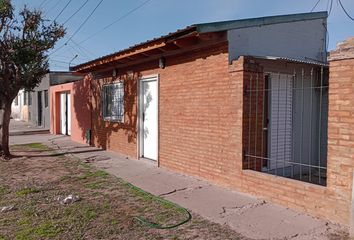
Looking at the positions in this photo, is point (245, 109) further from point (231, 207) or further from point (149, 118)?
point (149, 118)

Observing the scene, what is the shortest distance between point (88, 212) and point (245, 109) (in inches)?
129

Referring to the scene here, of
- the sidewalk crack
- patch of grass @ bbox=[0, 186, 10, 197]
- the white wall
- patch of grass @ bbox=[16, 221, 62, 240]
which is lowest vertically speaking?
patch of grass @ bbox=[16, 221, 62, 240]

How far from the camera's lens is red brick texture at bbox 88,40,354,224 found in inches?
188

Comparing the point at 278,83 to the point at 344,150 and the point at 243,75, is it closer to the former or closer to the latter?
the point at 243,75

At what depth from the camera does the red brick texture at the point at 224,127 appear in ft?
15.7

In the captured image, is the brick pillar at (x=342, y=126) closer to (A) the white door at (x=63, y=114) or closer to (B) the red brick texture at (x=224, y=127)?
(B) the red brick texture at (x=224, y=127)

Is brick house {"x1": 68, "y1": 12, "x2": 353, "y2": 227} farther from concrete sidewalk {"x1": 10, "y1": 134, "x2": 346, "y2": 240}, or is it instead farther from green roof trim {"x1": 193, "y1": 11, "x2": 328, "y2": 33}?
concrete sidewalk {"x1": 10, "y1": 134, "x2": 346, "y2": 240}

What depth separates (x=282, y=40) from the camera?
25.9 feet

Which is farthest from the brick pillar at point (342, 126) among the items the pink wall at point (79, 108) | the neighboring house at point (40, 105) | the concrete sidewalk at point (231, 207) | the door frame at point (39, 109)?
the door frame at point (39, 109)

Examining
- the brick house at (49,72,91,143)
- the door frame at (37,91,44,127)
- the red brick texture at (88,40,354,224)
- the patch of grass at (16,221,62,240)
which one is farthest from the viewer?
the door frame at (37,91,44,127)

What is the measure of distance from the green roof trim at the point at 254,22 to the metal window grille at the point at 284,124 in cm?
101

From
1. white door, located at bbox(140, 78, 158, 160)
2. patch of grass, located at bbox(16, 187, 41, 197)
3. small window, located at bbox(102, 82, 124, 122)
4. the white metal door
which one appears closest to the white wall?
the white metal door

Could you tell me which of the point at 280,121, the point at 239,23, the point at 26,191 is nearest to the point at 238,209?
the point at 280,121

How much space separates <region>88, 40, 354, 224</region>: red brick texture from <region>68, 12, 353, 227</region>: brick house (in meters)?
0.02
